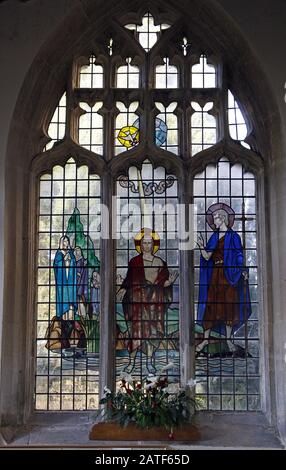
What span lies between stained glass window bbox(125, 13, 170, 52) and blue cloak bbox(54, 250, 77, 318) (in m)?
2.47

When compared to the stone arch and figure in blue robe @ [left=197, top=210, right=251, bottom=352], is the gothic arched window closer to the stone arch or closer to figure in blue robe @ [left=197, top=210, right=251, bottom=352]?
figure in blue robe @ [left=197, top=210, right=251, bottom=352]

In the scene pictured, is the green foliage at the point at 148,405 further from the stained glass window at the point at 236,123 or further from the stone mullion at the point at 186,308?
the stained glass window at the point at 236,123

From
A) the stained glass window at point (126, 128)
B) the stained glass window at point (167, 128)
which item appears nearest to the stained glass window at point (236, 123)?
the stained glass window at point (167, 128)

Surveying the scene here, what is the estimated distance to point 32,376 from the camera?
8375 millimetres

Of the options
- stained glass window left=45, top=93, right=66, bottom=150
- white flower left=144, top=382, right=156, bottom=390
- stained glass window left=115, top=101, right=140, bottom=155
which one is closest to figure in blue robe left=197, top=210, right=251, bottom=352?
white flower left=144, top=382, right=156, bottom=390

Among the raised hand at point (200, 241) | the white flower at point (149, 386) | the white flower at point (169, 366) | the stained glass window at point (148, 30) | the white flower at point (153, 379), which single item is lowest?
the white flower at point (149, 386)

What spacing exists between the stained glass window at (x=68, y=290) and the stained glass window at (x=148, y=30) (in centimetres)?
156

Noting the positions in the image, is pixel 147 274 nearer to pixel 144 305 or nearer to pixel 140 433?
pixel 144 305

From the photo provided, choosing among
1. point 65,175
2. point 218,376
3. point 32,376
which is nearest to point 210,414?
point 218,376

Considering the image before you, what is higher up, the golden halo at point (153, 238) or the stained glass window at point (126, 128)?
the stained glass window at point (126, 128)

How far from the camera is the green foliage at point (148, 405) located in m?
7.65

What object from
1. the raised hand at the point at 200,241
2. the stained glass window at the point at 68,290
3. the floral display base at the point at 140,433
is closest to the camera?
the floral display base at the point at 140,433

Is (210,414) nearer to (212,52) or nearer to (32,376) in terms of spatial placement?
(32,376)

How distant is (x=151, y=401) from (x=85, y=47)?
3907 mm
